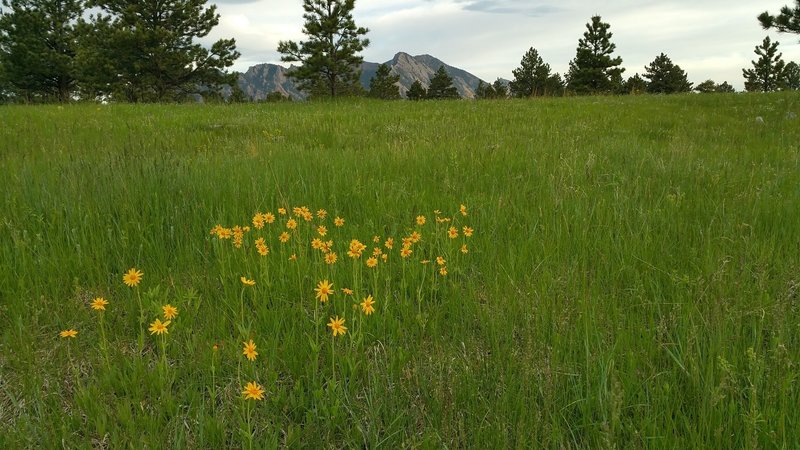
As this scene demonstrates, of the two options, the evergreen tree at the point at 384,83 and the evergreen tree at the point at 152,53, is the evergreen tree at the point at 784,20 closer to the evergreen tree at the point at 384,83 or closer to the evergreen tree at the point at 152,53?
the evergreen tree at the point at 152,53

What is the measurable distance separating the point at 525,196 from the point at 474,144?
7.98ft

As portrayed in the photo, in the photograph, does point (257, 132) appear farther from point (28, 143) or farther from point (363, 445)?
point (363, 445)

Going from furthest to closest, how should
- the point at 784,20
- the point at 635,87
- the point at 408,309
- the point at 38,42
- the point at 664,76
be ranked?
the point at 664,76
the point at 38,42
the point at 635,87
the point at 784,20
the point at 408,309

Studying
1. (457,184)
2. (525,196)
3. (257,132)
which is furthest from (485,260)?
(257,132)

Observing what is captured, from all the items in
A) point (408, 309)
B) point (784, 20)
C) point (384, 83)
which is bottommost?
point (408, 309)

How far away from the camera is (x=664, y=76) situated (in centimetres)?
8456

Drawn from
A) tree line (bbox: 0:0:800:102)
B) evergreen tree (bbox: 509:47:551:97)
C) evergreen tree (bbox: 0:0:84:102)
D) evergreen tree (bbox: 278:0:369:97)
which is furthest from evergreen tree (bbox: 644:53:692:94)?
evergreen tree (bbox: 0:0:84:102)

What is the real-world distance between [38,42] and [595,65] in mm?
60966

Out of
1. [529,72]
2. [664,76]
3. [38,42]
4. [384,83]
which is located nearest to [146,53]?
[38,42]

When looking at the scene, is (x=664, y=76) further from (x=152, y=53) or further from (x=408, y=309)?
(x=408, y=309)

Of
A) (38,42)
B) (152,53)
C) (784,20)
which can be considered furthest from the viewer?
(38,42)

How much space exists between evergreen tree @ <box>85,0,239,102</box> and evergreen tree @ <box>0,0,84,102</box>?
773 cm

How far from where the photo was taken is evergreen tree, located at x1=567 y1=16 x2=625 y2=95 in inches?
2202

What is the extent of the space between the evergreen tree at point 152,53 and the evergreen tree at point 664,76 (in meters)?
74.2
